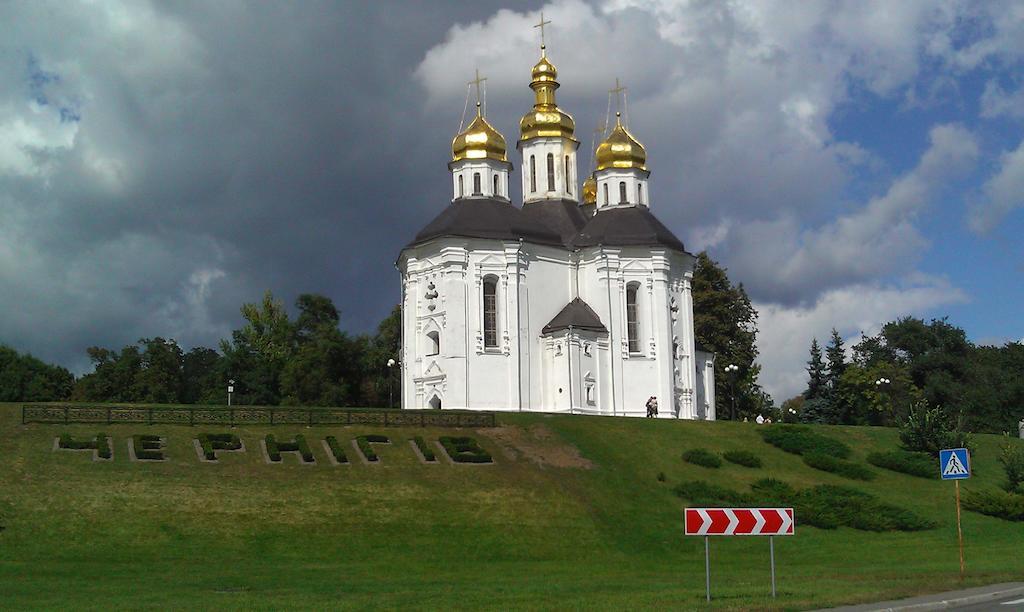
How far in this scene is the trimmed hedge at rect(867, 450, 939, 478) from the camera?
41062 millimetres

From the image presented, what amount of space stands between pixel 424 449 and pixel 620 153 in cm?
2942

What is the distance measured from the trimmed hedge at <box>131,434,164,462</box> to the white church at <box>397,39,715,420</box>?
1996 cm

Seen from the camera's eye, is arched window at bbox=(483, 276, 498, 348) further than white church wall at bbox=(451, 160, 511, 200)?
No

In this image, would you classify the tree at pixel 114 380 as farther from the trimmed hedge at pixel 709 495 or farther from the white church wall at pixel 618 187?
the trimmed hedge at pixel 709 495

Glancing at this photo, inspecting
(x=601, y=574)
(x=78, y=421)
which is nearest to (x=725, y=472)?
(x=601, y=574)

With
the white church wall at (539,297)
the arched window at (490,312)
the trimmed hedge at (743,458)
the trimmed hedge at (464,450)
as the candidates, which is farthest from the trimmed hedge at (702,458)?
the arched window at (490,312)

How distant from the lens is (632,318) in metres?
57.0

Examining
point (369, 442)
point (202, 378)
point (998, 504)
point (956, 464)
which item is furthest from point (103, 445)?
point (202, 378)

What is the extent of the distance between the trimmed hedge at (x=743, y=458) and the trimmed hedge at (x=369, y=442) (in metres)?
12.4

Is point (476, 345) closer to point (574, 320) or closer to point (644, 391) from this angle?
point (574, 320)

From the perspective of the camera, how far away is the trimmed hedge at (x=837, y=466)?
3997 centimetres

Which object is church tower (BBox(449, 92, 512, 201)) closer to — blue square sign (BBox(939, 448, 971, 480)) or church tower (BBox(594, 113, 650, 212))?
church tower (BBox(594, 113, 650, 212))

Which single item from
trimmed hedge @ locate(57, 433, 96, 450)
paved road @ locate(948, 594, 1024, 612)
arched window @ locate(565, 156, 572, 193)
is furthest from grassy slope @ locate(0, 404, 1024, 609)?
arched window @ locate(565, 156, 572, 193)

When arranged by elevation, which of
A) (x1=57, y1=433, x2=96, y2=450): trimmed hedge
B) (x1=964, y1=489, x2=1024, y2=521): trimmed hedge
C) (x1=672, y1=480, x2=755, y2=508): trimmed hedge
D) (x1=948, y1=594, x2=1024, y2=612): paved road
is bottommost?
(x1=948, y1=594, x2=1024, y2=612): paved road
